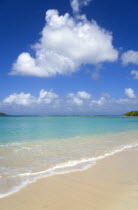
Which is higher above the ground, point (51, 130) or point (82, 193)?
point (82, 193)

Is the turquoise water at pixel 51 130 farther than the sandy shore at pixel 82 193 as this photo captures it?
Yes

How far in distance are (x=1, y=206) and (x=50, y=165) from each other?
373 cm

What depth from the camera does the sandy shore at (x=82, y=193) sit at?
3.97 m

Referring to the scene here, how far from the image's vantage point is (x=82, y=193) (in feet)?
15.4

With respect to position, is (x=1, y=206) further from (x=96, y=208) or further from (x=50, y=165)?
(x=50, y=165)

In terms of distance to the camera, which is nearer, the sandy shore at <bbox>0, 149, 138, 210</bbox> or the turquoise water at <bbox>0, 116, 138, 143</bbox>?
the sandy shore at <bbox>0, 149, 138, 210</bbox>

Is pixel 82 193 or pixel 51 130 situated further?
pixel 51 130

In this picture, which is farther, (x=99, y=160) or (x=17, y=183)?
(x=99, y=160)

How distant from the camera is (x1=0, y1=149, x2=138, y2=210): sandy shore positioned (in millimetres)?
3975

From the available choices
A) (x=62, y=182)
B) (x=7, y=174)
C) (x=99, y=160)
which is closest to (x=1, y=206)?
(x=62, y=182)

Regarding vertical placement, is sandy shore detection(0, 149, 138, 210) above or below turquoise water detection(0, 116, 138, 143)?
above

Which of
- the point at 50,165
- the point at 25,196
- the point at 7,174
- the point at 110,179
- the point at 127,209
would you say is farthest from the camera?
the point at 50,165

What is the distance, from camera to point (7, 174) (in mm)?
6348

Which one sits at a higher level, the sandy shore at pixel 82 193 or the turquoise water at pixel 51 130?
the sandy shore at pixel 82 193
